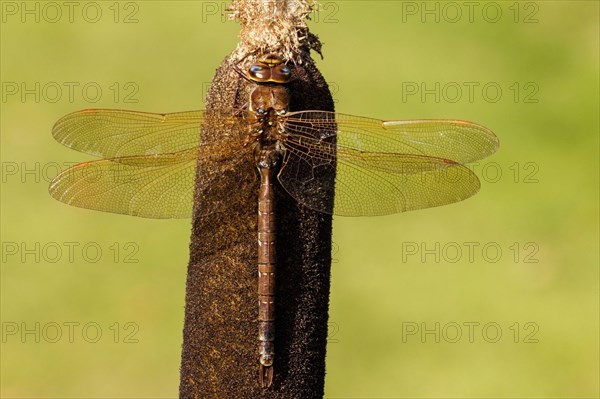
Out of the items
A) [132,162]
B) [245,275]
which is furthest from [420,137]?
[132,162]

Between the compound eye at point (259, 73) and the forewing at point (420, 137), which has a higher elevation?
the compound eye at point (259, 73)

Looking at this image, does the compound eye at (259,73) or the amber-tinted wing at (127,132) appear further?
the amber-tinted wing at (127,132)

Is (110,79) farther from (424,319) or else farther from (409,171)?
(409,171)

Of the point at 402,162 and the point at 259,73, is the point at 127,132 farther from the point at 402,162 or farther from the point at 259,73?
the point at 402,162

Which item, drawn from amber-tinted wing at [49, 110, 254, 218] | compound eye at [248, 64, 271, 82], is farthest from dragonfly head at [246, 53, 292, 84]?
amber-tinted wing at [49, 110, 254, 218]

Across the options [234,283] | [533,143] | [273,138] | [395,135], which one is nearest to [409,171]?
[395,135]

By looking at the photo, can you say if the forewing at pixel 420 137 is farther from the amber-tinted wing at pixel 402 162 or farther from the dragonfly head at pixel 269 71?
the dragonfly head at pixel 269 71

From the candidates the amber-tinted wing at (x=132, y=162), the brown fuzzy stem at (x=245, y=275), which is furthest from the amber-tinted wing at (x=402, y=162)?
the amber-tinted wing at (x=132, y=162)
